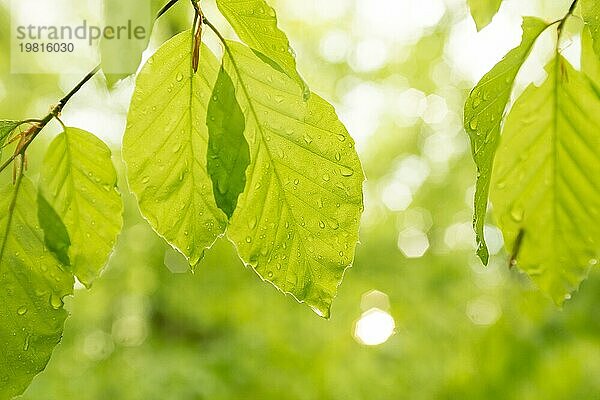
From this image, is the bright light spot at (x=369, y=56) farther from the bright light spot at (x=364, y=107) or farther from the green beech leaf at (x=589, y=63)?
the green beech leaf at (x=589, y=63)

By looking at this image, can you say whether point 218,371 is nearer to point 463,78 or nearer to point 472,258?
point 472,258

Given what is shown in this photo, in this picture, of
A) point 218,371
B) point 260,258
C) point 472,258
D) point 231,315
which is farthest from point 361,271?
point 260,258

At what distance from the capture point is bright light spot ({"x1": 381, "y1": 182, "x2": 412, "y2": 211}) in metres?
3.03

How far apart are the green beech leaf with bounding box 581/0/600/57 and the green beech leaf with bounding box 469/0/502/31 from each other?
5 centimetres

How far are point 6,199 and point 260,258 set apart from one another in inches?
5.8

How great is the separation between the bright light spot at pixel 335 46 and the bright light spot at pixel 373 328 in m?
1.47

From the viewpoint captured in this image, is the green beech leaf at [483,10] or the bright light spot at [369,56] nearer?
the green beech leaf at [483,10]

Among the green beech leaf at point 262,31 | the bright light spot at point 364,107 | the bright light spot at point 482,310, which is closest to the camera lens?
the green beech leaf at point 262,31

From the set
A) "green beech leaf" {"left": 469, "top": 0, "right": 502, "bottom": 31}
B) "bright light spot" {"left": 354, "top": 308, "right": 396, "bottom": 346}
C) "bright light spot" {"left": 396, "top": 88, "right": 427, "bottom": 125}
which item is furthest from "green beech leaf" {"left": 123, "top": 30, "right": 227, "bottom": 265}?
"bright light spot" {"left": 396, "top": 88, "right": 427, "bottom": 125}

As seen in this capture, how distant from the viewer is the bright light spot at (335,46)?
3252mm

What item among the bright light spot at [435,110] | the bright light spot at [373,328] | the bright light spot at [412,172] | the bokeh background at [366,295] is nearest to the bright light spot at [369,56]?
the bokeh background at [366,295]

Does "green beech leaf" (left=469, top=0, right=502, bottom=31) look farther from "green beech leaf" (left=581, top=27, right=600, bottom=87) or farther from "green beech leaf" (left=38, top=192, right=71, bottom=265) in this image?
"green beech leaf" (left=38, top=192, right=71, bottom=265)

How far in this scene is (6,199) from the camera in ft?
1.24

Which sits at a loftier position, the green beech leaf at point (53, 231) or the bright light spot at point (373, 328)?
the bright light spot at point (373, 328)
